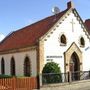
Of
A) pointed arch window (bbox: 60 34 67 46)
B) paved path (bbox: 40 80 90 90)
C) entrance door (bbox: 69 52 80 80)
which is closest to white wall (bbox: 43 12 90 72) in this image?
pointed arch window (bbox: 60 34 67 46)

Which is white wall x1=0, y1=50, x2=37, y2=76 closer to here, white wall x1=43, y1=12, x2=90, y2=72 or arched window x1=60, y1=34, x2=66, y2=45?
white wall x1=43, y1=12, x2=90, y2=72

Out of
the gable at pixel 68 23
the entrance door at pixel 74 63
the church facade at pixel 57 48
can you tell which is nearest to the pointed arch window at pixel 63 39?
the church facade at pixel 57 48

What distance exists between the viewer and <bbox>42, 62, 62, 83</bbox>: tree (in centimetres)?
2656

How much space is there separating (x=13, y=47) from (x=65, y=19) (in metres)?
8.19

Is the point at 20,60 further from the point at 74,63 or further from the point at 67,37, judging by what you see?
the point at 74,63

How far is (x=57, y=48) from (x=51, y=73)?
498 cm

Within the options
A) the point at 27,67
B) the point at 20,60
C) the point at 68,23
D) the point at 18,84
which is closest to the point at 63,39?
the point at 68,23

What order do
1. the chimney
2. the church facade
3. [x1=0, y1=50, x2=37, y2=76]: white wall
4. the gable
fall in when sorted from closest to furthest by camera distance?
the church facade < [x1=0, y1=50, x2=37, y2=76]: white wall < the gable < the chimney

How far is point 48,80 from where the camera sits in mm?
26578

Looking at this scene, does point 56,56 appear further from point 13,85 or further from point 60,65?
point 13,85

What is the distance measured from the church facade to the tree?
91 centimetres

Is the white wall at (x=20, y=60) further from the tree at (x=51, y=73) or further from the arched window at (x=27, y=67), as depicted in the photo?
the tree at (x=51, y=73)

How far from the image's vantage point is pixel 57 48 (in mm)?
31547

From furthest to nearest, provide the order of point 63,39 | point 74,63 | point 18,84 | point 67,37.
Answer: point 74,63, point 67,37, point 63,39, point 18,84
